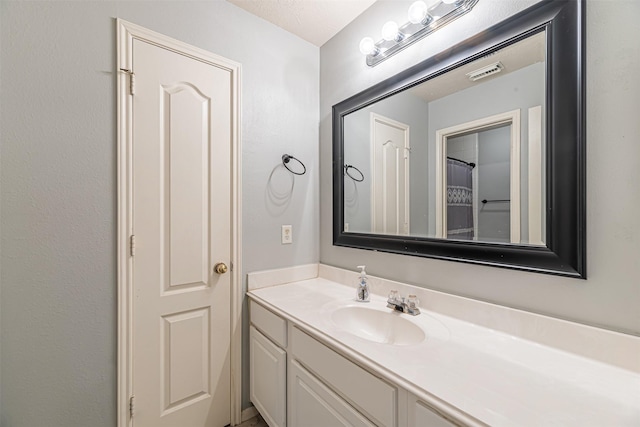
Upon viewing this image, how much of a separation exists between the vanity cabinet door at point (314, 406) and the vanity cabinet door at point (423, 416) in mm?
180

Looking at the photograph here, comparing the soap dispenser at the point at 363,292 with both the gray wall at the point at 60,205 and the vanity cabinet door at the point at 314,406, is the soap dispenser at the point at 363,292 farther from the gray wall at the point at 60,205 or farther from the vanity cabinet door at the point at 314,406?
the gray wall at the point at 60,205

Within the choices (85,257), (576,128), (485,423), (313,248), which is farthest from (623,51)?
(85,257)

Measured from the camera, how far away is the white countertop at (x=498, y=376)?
24.4 inches

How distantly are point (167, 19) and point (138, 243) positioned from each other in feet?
3.62

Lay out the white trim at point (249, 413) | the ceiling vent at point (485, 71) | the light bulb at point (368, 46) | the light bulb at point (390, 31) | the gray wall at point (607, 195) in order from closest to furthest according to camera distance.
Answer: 1. the gray wall at point (607, 195)
2. the ceiling vent at point (485, 71)
3. the light bulb at point (390, 31)
4. the light bulb at point (368, 46)
5. the white trim at point (249, 413)

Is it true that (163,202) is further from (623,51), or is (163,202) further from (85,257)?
(623,51)

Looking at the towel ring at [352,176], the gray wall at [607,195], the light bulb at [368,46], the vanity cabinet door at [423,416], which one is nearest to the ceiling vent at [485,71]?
the gray wall at [607,195]

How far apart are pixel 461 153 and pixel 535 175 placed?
1.00 feet

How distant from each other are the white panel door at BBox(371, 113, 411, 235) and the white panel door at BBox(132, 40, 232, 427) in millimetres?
838

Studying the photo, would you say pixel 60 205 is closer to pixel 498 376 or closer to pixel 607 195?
pixel 498 376

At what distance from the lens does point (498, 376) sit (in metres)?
0.75

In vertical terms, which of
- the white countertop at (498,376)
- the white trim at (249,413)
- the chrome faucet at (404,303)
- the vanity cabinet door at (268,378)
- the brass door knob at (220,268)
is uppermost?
the brass door knob at (220,268)

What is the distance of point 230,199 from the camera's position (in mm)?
1523

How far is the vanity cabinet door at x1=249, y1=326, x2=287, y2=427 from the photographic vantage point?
4.12ft
